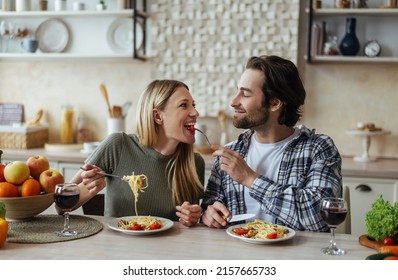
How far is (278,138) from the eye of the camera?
2.41 m

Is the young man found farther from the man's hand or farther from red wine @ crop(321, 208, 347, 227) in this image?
red wine @ crop(321, 208, 347, 227)

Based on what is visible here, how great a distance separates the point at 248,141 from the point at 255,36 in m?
1.78

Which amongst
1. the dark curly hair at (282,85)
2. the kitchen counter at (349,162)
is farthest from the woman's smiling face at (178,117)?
the kitchen counter at (349,162)

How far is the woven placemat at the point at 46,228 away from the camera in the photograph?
181cm

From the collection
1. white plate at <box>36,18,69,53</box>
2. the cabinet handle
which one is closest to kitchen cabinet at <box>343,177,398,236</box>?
the cabinet handle

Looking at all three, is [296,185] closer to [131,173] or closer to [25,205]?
[131,173]

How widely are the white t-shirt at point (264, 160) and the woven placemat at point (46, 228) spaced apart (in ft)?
2.20

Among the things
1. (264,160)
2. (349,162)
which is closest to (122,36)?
(349,162)

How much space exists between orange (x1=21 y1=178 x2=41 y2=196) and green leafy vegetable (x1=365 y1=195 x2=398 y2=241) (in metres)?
1.19

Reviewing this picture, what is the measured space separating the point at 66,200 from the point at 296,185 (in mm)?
939

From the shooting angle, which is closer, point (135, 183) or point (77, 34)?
point (135, 183)

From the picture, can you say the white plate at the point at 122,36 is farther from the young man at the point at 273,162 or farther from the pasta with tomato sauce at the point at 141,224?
the pasta with tomato sauce at the point at 141,224

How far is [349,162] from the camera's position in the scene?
3.78 m

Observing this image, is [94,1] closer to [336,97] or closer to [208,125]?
[208,125]
